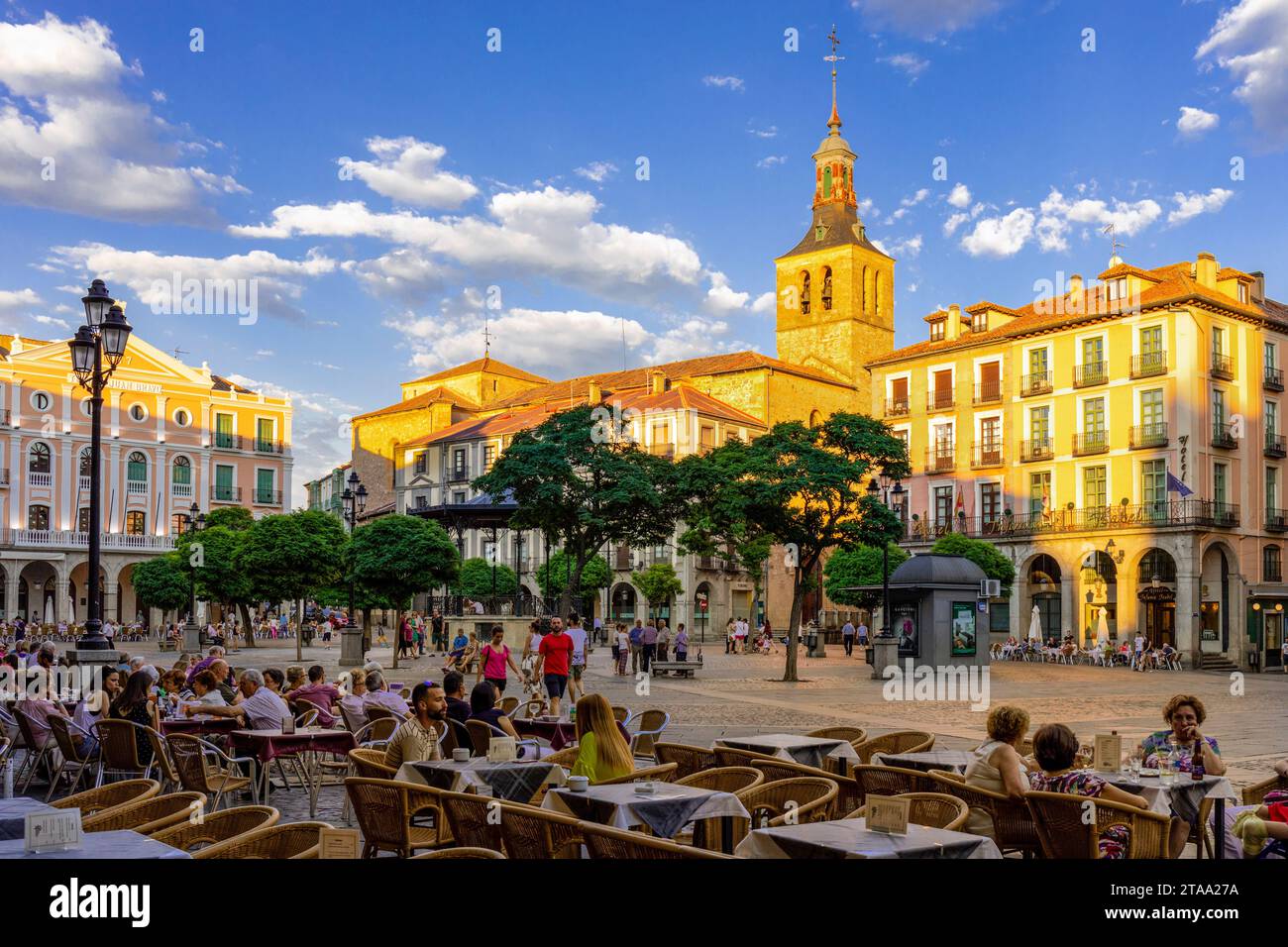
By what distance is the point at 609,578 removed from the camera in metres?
64.2

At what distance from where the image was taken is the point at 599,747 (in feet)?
Result: 26.0

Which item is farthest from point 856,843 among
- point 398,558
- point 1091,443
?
point 1091,443

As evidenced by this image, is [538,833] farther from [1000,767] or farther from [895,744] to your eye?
[895,744]

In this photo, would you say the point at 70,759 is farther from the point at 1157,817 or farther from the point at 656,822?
the point at 1157,817

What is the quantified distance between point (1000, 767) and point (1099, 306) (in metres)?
44.8

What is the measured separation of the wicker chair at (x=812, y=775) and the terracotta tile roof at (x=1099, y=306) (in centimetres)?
4110

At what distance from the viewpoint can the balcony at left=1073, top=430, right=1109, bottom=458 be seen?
156 ft

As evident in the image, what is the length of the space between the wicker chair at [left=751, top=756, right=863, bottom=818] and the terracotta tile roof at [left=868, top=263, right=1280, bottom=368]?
135ft

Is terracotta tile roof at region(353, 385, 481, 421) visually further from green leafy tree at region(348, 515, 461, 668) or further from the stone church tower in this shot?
green leafy tree at region(348, 515, 461, 668)

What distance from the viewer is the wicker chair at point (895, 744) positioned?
10258mm

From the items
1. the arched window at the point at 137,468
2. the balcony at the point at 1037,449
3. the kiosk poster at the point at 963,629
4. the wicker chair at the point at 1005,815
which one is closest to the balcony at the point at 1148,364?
the balcony at the point at 1037,449

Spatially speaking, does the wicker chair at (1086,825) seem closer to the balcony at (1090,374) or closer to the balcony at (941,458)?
the balcony at (1090,374)
